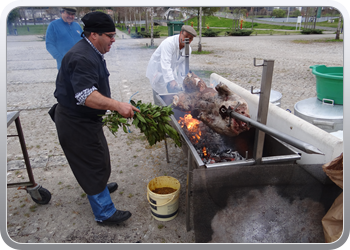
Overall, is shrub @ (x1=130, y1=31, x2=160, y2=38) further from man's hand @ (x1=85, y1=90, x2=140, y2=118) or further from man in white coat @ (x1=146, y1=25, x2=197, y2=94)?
man's hand @ (x1=85, y1=90, x2=140, y2=118)

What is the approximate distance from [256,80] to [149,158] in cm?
539

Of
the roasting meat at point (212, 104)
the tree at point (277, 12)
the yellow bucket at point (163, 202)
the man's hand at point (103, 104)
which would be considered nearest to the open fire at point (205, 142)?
the roasting meat at point (212, 104)

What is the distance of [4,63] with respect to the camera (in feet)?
5.53

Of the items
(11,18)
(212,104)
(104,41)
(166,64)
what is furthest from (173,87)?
(11,18)

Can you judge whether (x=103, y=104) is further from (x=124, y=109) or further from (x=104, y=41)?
(x=104, y=41)

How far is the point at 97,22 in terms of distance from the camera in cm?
218

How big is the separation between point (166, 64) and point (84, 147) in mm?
2341

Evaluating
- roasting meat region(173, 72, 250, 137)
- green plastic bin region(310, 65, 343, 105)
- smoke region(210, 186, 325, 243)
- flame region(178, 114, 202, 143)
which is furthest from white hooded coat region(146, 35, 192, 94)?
smoke region(210, 186, 325, 243)

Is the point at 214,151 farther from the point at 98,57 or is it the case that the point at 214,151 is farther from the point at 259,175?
the point at 98,57

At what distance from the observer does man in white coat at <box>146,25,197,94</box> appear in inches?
163

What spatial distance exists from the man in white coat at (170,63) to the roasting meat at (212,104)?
50cm

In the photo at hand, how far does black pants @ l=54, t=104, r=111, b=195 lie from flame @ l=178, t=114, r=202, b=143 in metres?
1.10

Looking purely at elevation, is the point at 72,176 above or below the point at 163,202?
below

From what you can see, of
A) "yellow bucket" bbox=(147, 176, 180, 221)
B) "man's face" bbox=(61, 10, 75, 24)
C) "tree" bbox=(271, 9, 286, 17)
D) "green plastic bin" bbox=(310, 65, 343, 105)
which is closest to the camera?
"tree" bbox=(271, 9, 286, 17)
